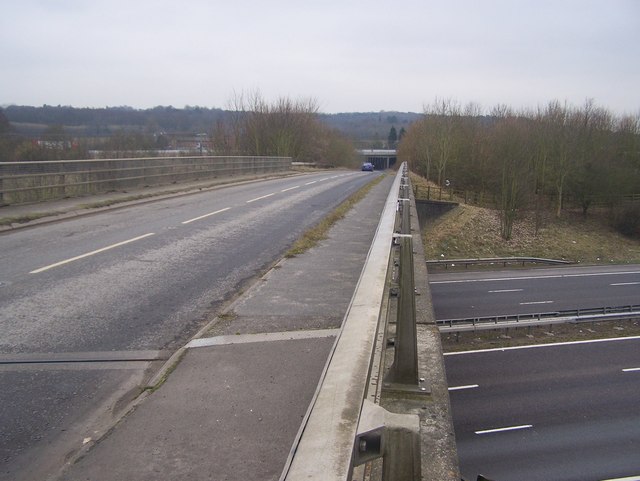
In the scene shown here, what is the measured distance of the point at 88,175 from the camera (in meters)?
17.4

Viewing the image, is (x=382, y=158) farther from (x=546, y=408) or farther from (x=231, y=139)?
(x=546, y=408)

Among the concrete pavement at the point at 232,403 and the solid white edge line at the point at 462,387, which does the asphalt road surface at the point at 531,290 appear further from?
the concrete pavement at the point at 232,403

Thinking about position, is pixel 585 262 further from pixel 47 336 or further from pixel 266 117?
pixel 47 336

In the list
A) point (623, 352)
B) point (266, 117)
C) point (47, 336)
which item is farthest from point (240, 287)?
point (266, 117)

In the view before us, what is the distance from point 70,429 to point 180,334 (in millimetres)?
2050

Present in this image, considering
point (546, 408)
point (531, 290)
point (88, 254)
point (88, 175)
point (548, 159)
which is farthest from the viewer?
point (548, 159)

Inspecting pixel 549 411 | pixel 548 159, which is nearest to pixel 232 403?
pixel 549 411

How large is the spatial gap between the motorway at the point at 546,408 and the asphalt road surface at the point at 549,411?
3cm

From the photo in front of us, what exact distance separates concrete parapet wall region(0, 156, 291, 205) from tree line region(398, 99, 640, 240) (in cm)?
2989

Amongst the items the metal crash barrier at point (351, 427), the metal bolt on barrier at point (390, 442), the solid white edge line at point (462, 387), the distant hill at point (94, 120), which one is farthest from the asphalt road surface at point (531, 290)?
the distant hill at point (94, 120)

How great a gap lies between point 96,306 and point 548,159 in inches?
2042

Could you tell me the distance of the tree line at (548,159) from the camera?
49.6 meters

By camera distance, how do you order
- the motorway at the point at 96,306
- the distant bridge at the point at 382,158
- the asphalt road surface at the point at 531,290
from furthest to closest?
the distant bridge at the point at 382,158 → the asphalt road surface at the point at 531,290 → the motorway at the point at 96,306

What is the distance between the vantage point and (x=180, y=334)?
18.9 ft
